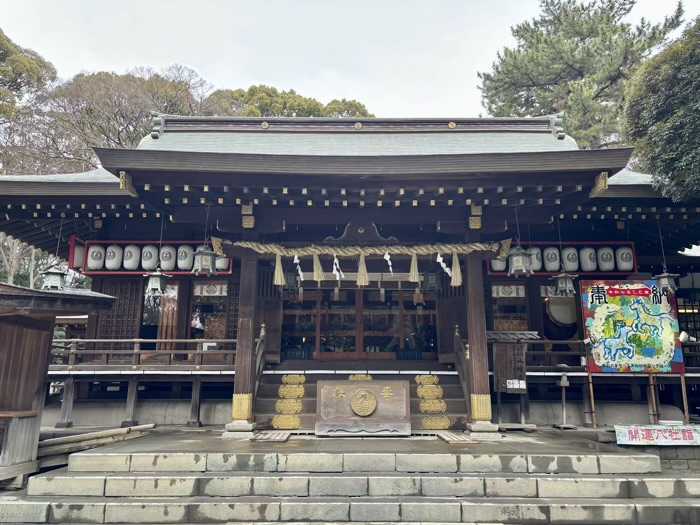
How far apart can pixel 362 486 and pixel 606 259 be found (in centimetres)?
792

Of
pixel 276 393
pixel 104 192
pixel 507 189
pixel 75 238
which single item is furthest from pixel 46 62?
pixel 507 189

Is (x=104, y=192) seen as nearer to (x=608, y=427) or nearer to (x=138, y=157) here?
(x=138, y=157)

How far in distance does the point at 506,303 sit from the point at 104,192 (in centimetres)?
943

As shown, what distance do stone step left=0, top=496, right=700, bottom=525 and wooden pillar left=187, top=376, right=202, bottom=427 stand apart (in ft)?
14.3

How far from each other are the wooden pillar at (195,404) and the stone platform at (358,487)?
10.0ft

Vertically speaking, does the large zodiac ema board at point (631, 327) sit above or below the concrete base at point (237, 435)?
above

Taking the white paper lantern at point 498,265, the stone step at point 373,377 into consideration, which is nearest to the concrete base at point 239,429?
the stone step at point 373,377

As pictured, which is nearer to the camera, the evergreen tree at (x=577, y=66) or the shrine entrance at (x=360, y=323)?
the shrine entrance at (x=360, y=323)

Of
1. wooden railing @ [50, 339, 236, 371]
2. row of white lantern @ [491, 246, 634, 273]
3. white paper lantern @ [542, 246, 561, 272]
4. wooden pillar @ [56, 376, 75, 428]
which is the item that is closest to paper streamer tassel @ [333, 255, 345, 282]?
wooden railing @ [50, 339, 236, 371]

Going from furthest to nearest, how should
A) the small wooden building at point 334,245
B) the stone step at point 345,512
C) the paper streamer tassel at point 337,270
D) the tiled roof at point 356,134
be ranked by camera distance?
the tiled roof at point 356,134, the paper streamer tassel at point 337,270, the small wooden building at point 334,245, the stone step at point 345,512

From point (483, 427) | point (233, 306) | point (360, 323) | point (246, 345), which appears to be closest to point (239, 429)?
point (246, 345)

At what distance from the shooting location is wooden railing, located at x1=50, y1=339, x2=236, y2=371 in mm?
9469

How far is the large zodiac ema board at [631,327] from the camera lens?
893cm

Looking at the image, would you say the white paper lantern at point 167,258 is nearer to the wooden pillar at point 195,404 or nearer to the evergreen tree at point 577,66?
the wooden pillar at point 195,404
